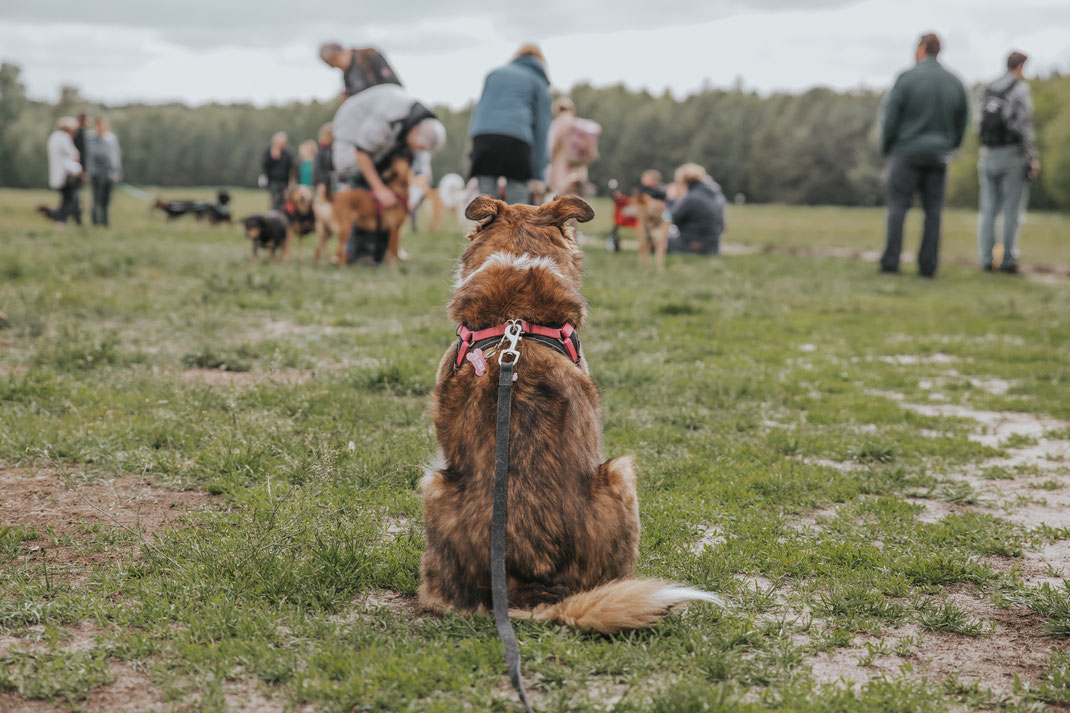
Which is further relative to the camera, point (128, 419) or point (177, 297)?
point (177, 297)

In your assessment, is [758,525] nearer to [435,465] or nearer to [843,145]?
[435,465]

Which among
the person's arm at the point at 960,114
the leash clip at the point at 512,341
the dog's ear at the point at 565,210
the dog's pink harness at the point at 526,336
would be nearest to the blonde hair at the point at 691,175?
the person's arm at the point at 960,114

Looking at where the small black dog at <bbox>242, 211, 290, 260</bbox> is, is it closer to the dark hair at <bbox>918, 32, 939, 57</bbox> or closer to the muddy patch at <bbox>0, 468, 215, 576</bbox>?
the muddy patch at <bbox>0, 468, 215, 576</bbox>

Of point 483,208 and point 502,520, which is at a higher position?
point 483,208

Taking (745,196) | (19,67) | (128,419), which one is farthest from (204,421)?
(745,196)

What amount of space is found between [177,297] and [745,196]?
249 ft

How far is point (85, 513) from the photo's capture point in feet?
13.3

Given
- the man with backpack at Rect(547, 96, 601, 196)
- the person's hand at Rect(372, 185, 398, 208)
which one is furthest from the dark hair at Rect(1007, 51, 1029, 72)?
the person's hand at Rect(372, 185, 398, 208)

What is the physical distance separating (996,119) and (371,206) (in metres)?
10.1

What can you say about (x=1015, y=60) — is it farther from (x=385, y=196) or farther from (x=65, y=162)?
(x=65, y=162)

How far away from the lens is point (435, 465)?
Answer: 3.45 meters

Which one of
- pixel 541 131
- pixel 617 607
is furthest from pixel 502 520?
pixel 541 131

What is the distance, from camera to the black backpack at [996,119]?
1395 cm

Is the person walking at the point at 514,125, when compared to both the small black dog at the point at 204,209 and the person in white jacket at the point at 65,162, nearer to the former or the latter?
the person in white jacket at the point at 65,162
